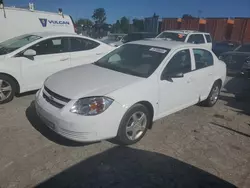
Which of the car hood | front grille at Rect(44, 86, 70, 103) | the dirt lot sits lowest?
the dirt lot

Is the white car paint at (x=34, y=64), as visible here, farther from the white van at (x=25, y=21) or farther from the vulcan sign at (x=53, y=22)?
the vulcan sign at (x=53, y=22)

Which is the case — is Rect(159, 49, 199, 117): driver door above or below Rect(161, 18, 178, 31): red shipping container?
below

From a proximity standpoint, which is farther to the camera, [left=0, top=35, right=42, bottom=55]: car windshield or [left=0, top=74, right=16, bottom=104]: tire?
[left=0, top=35, right=42, bottom=55]: car windshield

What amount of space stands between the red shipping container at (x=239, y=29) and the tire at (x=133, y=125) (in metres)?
18.4

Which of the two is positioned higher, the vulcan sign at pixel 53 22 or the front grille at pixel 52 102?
the vulcan sign at pixel 53 22

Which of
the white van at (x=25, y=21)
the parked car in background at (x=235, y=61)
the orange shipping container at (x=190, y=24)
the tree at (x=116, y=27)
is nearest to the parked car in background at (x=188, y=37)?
the parked car in background at (x=235, y=61)

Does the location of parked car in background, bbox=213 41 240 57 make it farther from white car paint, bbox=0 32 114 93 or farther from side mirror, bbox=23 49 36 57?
side mirror, bbox=23 49 36 57

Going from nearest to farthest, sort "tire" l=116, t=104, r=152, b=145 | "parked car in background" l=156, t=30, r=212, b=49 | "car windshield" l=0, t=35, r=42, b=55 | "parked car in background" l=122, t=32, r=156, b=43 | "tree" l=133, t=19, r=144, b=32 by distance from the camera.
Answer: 1. "tire" l=116, t=104, r=152, b=145
2. "car windshield" l=0, t=35, r=42, b=55
3. "parked car in background" l=156, t=30, r=212, b=49
4. "parked car in background" l=122, t=32, r=156, b=43
5. "tree" l=133, t=19, r=144, b=32

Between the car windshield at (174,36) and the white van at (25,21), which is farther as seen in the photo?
the car windshield at (174,36)

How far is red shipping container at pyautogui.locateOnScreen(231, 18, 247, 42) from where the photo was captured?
→ 1861 cm

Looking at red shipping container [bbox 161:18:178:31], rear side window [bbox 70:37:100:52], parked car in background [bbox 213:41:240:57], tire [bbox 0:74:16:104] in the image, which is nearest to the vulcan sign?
rear side window [bbox 70:37:100:52]

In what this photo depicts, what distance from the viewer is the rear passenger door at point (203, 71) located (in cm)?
452

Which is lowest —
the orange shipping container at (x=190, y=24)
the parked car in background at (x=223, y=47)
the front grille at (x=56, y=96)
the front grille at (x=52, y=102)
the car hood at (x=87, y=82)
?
the parked car in background at (x=223, y=47)

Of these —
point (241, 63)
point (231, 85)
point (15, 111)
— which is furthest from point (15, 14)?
point (241, 63)
